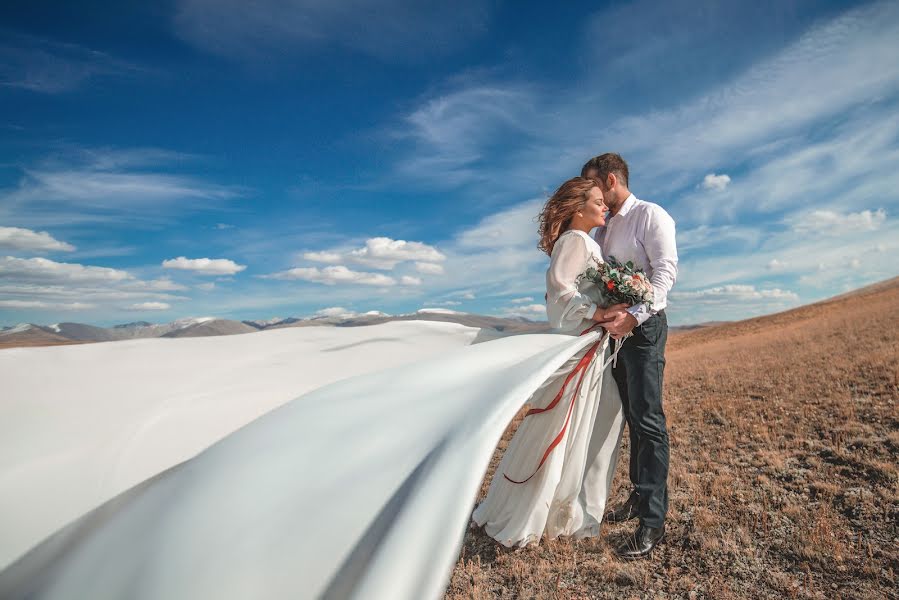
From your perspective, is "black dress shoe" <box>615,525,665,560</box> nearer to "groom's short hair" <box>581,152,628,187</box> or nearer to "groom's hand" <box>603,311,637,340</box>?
"groom's hand" <box>603,311,637,340</box>

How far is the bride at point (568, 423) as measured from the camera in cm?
378

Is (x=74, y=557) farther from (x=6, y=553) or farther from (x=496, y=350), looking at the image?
(x=496, y=350)

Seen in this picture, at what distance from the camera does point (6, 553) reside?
1.67 metres

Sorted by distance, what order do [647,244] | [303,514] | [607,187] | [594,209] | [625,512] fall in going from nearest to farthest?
[303,514], [594,209], [647,244], [607,187], [625,512]

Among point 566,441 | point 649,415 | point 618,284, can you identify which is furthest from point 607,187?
point 566,441

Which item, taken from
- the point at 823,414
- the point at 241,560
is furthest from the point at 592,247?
the point at 823,414

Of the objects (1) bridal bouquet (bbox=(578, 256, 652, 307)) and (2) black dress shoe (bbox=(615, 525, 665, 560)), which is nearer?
(1) bridal bouquet (bbox=(578, 256, 652, 307))

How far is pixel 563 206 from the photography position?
400 centimetres


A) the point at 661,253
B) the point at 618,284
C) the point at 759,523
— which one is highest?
the point at 661,253

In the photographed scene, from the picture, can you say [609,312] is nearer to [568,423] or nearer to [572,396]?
[572,396]

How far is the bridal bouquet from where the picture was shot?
3.68 meters

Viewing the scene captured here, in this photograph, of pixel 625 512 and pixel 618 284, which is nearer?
pixel 618 284

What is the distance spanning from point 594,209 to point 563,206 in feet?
0.83

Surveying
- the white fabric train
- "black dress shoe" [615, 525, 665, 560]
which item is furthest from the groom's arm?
the white fabric train
